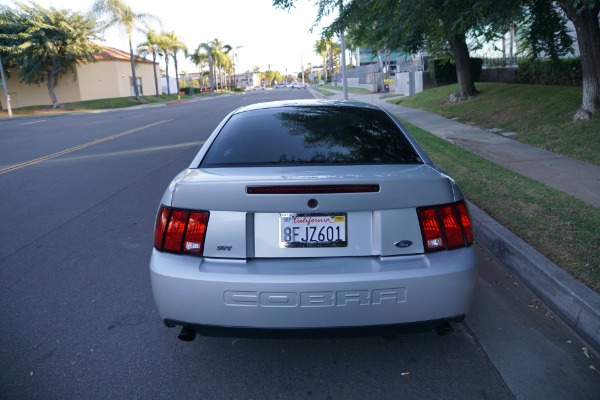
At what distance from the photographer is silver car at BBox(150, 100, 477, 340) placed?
263cm

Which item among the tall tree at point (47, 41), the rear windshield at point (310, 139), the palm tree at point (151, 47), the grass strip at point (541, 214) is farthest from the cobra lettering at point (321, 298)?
the palm tree at point (151, 47)

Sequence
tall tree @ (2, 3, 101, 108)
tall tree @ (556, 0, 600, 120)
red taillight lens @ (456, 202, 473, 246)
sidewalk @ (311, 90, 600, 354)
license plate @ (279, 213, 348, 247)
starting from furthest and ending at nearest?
tall tree @ (2, 3, 101, 108)
tall tree @ (556, 0, 600, 120)
sidewalk @ (311, 90, 600, 354)
red taillight lens @ (456, 202, 473, 246)
license plate @ (279, 213, 348, 247)

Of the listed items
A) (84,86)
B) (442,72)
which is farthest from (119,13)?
(442,72)

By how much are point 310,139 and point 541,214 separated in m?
3.14

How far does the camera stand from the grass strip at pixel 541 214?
13.5ft

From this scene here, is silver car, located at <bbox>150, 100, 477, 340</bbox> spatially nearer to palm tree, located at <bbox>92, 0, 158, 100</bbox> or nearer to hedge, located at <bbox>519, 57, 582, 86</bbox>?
hedge, located at <bbox>519, 57, 582, 86</bbox>

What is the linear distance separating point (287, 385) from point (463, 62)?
56.1ft

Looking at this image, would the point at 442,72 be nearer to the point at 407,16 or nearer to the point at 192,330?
the point at 407,16

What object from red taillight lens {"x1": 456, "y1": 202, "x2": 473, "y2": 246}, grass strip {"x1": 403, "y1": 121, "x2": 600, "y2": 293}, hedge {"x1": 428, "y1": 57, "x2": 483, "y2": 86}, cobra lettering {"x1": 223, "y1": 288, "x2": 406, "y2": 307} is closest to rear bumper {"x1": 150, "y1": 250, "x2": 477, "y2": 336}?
cobra lettering {"x1": 223, "y1": 288, "x2": 406, "y2": 307}

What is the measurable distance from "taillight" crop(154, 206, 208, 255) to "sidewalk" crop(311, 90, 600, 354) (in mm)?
2593

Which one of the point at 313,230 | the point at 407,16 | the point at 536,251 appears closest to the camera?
the point at 313,230

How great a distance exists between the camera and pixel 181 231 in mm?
2846

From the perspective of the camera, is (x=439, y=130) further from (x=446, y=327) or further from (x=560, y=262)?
(x=446, y=327)

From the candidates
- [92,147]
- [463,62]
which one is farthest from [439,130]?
[92,147]
